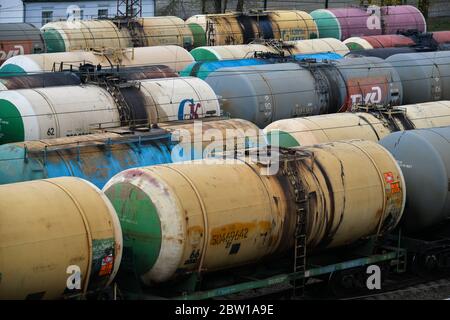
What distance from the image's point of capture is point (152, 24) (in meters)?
41.0

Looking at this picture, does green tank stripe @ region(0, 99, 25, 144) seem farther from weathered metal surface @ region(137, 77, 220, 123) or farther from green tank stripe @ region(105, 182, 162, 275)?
green tank stripe @ region(105, 182, 162, 275)

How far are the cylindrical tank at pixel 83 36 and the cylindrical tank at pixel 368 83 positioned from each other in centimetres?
1161

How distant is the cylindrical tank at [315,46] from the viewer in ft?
125

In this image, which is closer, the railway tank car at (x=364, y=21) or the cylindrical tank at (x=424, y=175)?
the cylindrical tank at (x=424, y=175)

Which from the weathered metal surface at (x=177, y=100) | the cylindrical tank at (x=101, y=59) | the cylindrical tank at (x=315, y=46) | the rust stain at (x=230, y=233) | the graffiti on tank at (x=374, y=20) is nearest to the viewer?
the rust stain at (x=230, y=233)

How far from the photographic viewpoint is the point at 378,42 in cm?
4166

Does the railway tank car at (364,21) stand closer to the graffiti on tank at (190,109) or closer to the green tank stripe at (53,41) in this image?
the green tank stripe at (53,41)

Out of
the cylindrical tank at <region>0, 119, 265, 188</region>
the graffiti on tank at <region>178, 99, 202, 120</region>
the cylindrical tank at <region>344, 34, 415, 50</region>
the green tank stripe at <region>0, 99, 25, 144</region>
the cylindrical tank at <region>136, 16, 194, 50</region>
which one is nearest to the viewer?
the cylindrical tank at <region>0, 119, 265, 188</region>

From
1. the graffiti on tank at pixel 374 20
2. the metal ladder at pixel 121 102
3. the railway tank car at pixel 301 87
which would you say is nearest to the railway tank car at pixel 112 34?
the railway tank car at pixel 301 87

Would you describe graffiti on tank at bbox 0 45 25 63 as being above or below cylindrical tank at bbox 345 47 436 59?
below

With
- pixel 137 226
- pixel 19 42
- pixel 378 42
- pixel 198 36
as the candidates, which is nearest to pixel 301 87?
pixel 137 226

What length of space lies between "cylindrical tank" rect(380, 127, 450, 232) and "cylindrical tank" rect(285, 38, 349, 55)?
18.9 m

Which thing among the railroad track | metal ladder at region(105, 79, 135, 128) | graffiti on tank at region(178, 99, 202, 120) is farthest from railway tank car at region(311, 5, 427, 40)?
the railroad track

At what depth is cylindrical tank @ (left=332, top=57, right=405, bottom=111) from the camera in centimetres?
2936
